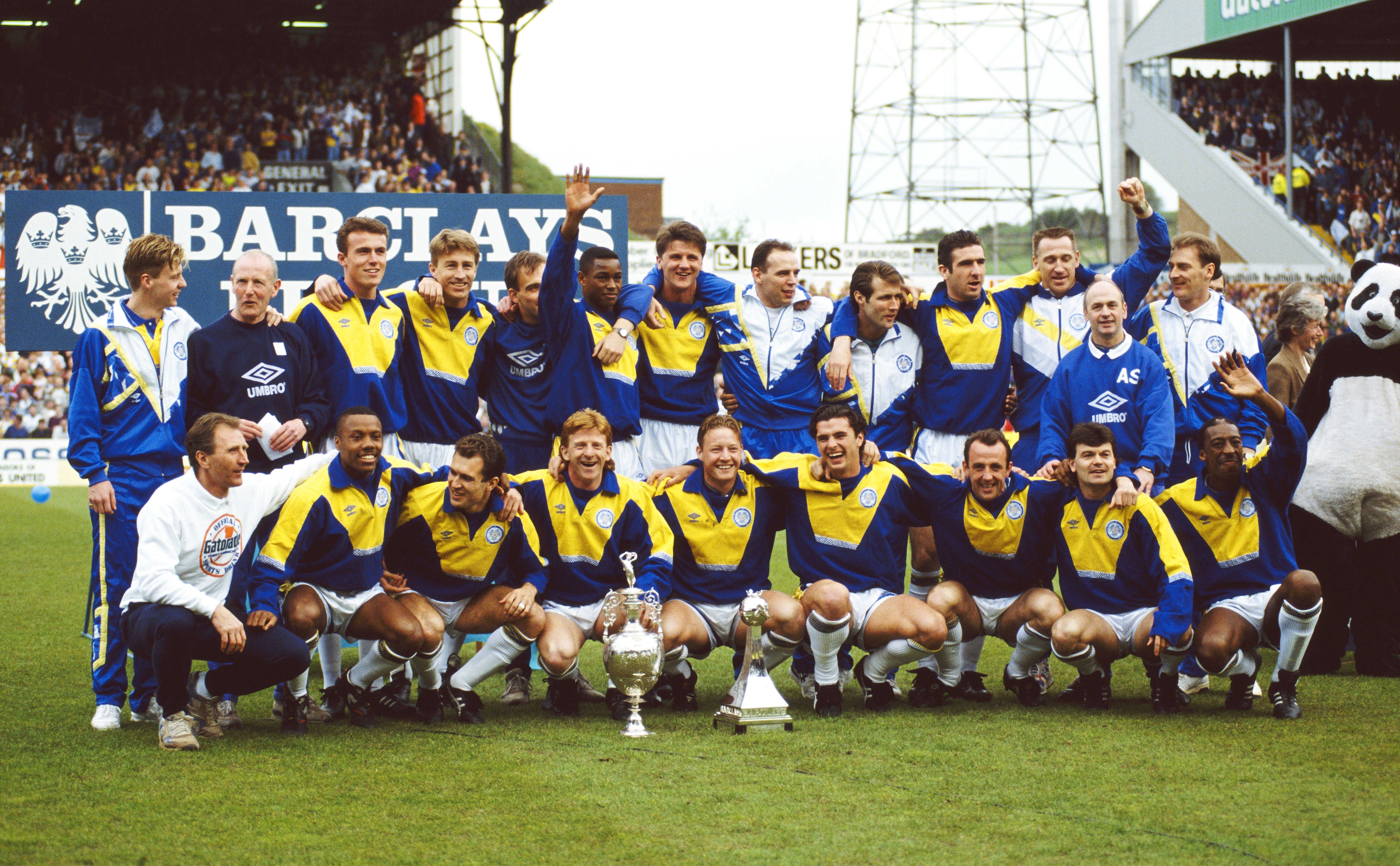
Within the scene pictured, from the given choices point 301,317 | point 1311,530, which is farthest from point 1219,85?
point 301,317

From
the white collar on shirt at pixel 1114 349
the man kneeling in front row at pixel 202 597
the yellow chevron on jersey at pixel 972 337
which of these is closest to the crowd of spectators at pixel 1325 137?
the yellow chevron on jersey at pixel 972 337

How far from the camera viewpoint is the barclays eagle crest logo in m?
9.45

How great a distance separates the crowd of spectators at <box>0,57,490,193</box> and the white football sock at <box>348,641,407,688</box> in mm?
18044

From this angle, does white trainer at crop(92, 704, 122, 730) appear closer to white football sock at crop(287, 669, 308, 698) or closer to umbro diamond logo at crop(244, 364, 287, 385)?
white football sock at crop(287, 669, 308, 698)

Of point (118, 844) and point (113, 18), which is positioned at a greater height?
point (113, 18)

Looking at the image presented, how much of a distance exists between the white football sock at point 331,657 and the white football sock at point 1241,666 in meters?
3.62

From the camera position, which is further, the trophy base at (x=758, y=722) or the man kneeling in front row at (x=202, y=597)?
the trophy base at (x=758, y=722)

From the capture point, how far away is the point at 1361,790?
13.0ft

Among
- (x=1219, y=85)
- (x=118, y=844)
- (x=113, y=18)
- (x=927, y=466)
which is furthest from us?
(x=1219, y=85)

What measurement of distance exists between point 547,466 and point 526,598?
3.17 ft

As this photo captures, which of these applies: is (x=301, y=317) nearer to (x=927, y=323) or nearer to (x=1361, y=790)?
(x=927, y=323)

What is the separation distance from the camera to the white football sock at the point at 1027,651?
5332mm

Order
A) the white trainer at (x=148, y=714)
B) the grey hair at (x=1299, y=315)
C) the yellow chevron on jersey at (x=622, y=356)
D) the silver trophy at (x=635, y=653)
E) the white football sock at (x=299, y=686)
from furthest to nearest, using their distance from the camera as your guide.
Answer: the grey hair at (x=1299, y=315) < the yellow chevron on jersey at (x=622, y=356) < the white trainer at (x=148, y=714) < the white football sock at (x=299, y=686) < the silver trophy at (x=635, y=653)

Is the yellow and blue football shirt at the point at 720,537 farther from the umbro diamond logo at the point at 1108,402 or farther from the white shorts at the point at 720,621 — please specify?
the umbro diamond logo at the point at 1108,402
